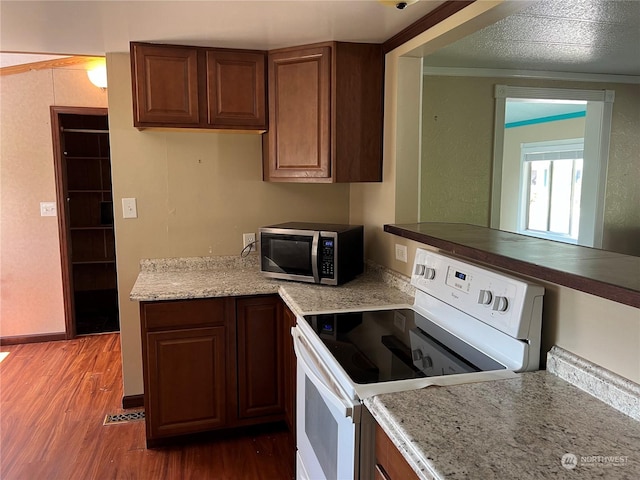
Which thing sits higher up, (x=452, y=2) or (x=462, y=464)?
(x=452, y=2)

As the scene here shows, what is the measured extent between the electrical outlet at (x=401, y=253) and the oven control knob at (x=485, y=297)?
2.72 ft

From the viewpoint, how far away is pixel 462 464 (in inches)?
38.2

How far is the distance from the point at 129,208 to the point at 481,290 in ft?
6.60

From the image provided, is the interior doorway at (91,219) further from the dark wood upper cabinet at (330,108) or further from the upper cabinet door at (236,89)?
the dark wood upper cabinet at (330,108)

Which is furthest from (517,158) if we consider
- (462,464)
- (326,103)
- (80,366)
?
(462,464)

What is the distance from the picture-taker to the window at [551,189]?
556 centimetres

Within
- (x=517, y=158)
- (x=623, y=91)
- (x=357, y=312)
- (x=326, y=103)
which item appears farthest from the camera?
(x=517, y=158)

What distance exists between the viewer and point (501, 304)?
1.50m

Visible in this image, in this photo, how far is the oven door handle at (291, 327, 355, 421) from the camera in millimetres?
1355

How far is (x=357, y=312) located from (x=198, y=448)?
118 cm

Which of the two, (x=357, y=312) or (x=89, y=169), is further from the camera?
(x=89, y=169)

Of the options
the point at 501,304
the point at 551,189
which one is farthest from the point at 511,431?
the point at 551,189

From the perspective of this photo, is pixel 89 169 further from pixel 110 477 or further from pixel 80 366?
pixel 110 477

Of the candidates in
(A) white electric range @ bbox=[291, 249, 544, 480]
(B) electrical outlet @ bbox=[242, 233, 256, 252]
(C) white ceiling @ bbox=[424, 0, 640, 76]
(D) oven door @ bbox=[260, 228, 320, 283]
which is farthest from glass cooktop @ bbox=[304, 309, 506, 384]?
(C) white ceiling @ bbox=[424, 0, 640, 76]
